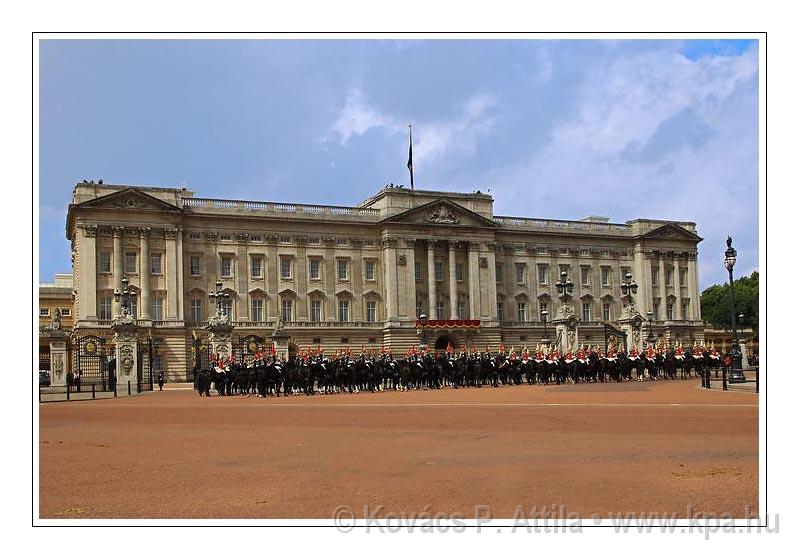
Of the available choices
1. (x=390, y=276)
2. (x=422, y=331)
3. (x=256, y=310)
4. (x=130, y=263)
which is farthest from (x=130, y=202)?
(x=422, y=331)

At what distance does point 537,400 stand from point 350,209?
2038 inches

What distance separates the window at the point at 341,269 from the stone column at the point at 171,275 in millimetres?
14489

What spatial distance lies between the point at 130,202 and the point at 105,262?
16.8 ft

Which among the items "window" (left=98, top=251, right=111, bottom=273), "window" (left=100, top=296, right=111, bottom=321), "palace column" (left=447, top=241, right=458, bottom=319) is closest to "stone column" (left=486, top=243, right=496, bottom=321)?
"palace column" (left=447, top=241, right=458, bottom=319)

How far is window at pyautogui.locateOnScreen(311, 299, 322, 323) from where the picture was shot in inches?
3022

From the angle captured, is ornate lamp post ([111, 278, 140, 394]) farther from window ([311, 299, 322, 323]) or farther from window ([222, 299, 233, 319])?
window ([311, 299, 322, 323])

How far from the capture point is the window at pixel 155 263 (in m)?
70.4

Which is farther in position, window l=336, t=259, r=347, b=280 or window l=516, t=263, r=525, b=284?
window l=516, t=263, r=525, b=284

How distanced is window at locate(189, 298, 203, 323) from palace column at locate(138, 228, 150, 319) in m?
4.07
